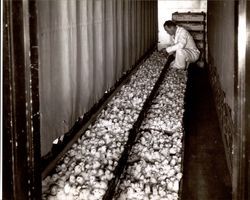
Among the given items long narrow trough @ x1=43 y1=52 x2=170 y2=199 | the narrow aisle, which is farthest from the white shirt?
long narrow trough @ x1=43 y1=52 x2=170 y2=199

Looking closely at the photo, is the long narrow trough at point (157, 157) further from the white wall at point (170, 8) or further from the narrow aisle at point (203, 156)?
the white wall at point (170, 8)

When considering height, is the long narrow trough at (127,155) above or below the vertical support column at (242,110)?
below

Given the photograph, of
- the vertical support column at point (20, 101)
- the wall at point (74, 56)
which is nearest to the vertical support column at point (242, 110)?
the vertical support column at point (20, 101)

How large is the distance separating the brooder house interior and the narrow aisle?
1cm

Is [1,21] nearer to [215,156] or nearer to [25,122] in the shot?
[25,122]

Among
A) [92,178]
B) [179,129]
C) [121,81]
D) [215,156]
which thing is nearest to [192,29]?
[121,81]

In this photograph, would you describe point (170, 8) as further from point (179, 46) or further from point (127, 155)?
point (127, 155)

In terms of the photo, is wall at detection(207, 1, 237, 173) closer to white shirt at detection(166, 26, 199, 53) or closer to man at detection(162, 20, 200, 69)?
man at detection(162, 20, 200, 69)

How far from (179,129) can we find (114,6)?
2.54m

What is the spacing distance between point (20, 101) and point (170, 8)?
11.9m

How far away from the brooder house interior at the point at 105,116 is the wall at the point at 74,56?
0.04 ft

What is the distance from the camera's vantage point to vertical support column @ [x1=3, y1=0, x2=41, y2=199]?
2066 mm

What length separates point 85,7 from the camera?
450 cm

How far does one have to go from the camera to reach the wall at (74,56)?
3.46 metres
